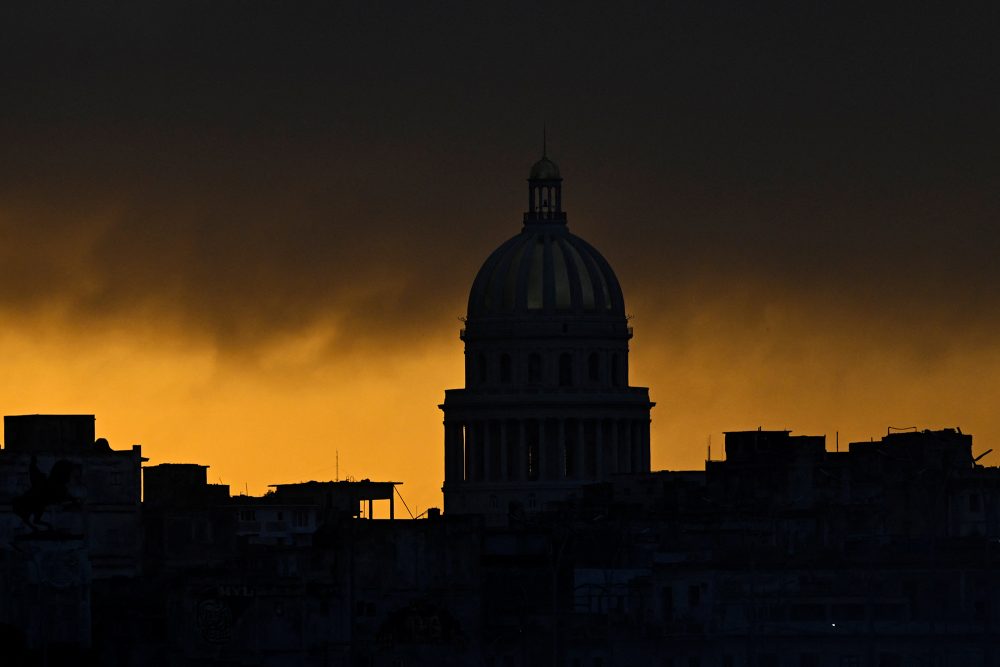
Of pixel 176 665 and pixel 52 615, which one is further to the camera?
pixel 176 665

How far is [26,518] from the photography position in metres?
150

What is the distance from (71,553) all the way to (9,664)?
13.2 feet

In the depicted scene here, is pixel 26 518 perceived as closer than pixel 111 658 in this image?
Yes

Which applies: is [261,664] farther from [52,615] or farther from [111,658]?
[52,615]

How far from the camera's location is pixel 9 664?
151250 mm

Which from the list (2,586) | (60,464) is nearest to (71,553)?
(60,464)

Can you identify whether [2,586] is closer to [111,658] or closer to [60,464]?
[111,658]

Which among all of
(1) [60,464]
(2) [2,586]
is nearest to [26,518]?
(1) [60,464]

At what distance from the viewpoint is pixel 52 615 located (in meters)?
157

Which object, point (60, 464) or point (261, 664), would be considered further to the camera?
point (261, 664)

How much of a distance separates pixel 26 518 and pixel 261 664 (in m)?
49.6

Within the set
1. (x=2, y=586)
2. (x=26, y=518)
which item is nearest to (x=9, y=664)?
(x=26, y=518)

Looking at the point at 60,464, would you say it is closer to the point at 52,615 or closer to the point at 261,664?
the point at 52,615

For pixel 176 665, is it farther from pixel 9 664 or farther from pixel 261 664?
pixel 9 664
